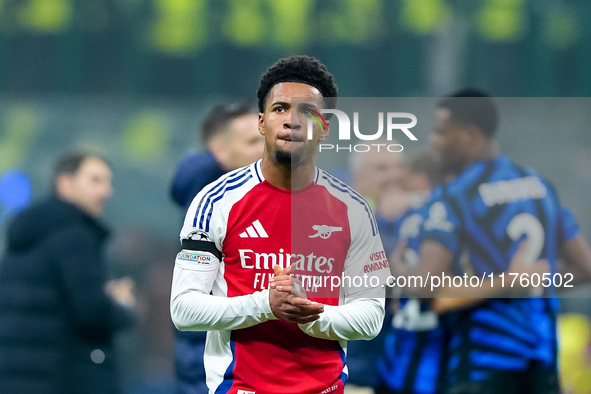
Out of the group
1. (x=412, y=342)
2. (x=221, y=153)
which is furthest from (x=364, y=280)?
(x=221, y=153)

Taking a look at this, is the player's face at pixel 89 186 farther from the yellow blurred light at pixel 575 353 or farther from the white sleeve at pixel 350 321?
the yellow blurred light at pixel 575 353

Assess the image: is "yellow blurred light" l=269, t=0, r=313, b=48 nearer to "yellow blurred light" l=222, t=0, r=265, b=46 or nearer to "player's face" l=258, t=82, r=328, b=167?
"yellow blurred light" l=222, t=0, r=265, b=46

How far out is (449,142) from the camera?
10.5ft

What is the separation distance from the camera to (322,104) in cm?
242

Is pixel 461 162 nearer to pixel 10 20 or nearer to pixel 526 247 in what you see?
pixel 526 247

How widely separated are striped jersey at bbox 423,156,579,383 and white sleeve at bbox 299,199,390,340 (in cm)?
81

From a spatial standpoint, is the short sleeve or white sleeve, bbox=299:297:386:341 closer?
white sleeve, bbox=299:297:386:341

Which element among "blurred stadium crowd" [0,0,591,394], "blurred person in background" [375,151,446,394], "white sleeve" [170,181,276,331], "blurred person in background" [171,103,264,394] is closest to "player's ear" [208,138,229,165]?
"blurred person in background" [171,103,264,394]

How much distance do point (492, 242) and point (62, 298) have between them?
6.27ft

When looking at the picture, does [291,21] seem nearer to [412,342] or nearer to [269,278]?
[412,342]

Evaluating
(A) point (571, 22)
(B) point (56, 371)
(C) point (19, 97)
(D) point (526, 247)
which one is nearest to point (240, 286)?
(D) point (526, 247)

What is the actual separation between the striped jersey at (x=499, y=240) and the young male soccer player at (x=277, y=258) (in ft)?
2.71

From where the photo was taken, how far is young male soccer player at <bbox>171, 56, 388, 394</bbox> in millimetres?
2309

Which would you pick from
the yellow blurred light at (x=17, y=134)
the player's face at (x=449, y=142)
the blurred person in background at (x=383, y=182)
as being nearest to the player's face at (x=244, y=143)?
the blurred person in background at (x=383, y=182)
